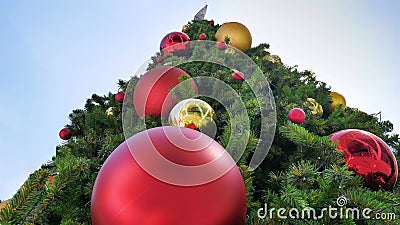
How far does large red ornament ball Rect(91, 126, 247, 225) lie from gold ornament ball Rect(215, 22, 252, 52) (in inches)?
105

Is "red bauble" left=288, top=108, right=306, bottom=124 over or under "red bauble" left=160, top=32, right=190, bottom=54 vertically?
under

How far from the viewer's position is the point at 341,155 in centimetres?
172

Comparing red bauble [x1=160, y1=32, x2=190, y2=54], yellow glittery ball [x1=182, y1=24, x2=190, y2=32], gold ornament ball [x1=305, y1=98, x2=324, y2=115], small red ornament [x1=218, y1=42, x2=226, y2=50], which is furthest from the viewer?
yellow glittery ball [x1=182, y1=24, x2=190, y2=32]

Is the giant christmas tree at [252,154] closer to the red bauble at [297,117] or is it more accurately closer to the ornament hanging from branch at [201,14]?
the red bauble at [297,117]

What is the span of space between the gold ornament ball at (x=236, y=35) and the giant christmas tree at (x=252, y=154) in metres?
0.49

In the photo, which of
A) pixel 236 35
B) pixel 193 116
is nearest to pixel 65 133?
pixel 193 116

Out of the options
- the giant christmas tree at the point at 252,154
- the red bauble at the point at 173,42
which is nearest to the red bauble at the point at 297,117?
the giant christmas tree at the point at 252,154

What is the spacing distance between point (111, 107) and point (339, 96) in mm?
2195

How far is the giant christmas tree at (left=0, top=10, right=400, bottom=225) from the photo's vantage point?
125 cm

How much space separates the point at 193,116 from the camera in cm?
178

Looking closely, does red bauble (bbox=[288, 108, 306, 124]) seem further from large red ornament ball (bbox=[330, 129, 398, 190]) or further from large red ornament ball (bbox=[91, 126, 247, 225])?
large red ornament ball (bbox=[91, 126, 247, 225])

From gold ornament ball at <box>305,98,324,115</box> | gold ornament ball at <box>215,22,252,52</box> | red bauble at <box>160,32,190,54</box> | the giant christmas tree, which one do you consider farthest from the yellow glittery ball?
gold ornament ball at <box>305,98,324,115</box>

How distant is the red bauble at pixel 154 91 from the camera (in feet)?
7.59

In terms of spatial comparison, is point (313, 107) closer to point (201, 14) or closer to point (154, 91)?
point (154, 91)
